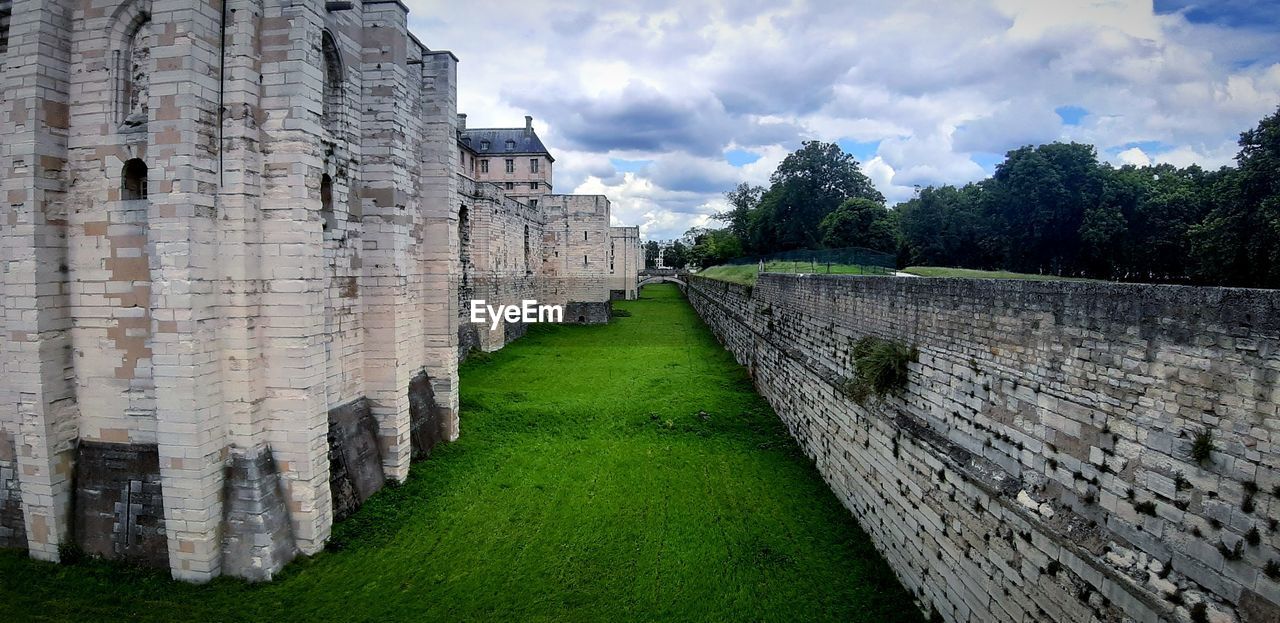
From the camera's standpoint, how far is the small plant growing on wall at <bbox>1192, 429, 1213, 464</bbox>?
3730mm

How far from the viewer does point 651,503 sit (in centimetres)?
951

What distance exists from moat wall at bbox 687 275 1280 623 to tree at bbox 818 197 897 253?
101 ft

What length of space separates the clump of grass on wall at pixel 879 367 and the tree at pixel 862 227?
99.0 ft

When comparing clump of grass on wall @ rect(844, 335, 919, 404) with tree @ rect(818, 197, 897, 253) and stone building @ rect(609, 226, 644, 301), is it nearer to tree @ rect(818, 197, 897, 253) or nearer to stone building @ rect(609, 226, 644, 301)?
tree @ rect(818, 197, 897, 253)

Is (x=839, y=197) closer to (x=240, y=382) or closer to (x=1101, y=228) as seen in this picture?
(x=1101, y=228)

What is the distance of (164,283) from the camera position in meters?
6.78

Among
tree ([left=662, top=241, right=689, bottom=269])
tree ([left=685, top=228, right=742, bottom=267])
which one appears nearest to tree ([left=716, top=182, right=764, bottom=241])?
tree ([left=685, top=228, right=742, bottom=267])

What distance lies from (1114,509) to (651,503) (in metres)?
6.39

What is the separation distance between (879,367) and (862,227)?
3216cm

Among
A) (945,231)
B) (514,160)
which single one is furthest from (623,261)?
(945,231)

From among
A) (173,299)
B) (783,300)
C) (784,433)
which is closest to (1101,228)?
(783,300)

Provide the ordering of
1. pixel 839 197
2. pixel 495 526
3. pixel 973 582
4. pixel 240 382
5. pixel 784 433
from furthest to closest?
Result: pixel 839 197 < pixel 784 433 < pixel 495 526 < pixel 240 382 < pixel 973 582

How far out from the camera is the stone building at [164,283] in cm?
683

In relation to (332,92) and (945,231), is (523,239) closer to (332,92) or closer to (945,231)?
(332,92)
